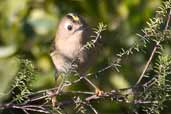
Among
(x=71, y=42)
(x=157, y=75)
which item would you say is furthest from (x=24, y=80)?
(x=71, y=42)

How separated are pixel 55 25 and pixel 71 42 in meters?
0.53

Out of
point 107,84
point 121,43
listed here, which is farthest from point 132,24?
point 107,84

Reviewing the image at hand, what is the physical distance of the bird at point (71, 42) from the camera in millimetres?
3293

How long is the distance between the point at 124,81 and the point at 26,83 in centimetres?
178

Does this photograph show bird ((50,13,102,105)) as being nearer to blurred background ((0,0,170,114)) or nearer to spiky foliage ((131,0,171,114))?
blurred background ((0,0,170,114))

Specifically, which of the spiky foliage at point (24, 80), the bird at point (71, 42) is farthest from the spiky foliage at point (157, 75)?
the bird at point (71, 42)

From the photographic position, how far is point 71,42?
3451 mm

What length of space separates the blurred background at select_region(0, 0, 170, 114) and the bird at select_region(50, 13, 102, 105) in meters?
0.27

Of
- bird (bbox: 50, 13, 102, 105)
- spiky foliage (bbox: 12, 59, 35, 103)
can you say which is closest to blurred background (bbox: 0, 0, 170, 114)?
bird (bbox: 50, 13, 102, 105)

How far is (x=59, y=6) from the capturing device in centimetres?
404

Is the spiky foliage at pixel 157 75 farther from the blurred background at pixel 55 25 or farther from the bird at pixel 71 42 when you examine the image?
the blurred background at pixel 55 25

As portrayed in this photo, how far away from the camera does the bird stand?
329 cm

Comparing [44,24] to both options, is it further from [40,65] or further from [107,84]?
[107,84]

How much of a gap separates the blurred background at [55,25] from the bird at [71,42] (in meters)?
0.27
